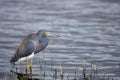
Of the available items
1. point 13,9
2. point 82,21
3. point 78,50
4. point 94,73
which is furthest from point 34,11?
point 94,73

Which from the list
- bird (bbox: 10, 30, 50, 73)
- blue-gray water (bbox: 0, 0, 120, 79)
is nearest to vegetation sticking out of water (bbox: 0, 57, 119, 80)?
blue-gray water (bbox: 0, 0, 120, 79)

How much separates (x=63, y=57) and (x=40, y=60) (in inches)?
26.8

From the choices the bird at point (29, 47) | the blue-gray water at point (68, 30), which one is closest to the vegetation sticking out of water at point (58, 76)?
the blue-gray water at point (68, 30)

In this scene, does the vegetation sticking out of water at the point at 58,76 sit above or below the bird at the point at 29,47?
below

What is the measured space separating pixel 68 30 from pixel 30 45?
549cm

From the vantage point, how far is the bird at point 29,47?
38.8ft

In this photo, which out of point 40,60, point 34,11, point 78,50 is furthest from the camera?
point 34,11

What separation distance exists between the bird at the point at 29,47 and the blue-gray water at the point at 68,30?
0.35 m

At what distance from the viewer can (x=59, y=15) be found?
66.8 ft

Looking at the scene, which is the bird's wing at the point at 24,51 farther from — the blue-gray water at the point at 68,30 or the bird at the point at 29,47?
the blue-gray water at the point at 68,30

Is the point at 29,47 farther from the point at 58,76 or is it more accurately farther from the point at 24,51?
the point at 58,76

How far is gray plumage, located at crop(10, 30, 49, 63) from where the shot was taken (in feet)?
38.8

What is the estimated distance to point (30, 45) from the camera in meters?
12.0

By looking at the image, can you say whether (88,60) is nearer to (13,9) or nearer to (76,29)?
(76,29)
